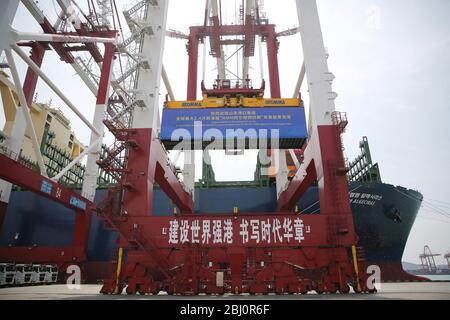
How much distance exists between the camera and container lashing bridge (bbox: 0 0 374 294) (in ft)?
30.4

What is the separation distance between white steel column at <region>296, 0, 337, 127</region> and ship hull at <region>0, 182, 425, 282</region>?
355 inches

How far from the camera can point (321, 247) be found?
9.84 metres

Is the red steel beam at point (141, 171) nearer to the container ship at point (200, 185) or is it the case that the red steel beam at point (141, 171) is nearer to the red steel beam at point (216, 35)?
the container ship at point (200, 185)

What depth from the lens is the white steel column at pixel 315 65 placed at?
1225 cm

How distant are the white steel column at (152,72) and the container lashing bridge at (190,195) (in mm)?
56

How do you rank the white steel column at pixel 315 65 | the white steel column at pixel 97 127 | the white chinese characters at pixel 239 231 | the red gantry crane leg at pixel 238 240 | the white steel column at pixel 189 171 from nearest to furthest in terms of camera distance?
1. the red gantry crane leg at pixel 238 240
2. the white chinese characters at pixel 239 231
3. the white steel column at pixel 315 65
4. the white steel column at pixel 97 127
5. the white steel column at pixel 189 171

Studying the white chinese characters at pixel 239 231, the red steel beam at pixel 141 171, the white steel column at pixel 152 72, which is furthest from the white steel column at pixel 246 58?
the white chinese characters at pixel 239 231

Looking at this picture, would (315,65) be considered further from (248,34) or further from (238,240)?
(238,240)

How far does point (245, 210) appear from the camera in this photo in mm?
21266

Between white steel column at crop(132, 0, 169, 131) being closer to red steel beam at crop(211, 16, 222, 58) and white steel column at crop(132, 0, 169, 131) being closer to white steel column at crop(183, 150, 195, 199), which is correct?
red steel beam at crop(211, 16, 222, 58)

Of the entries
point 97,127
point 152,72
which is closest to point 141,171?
point 152,72

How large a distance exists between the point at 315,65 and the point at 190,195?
11727 mm
